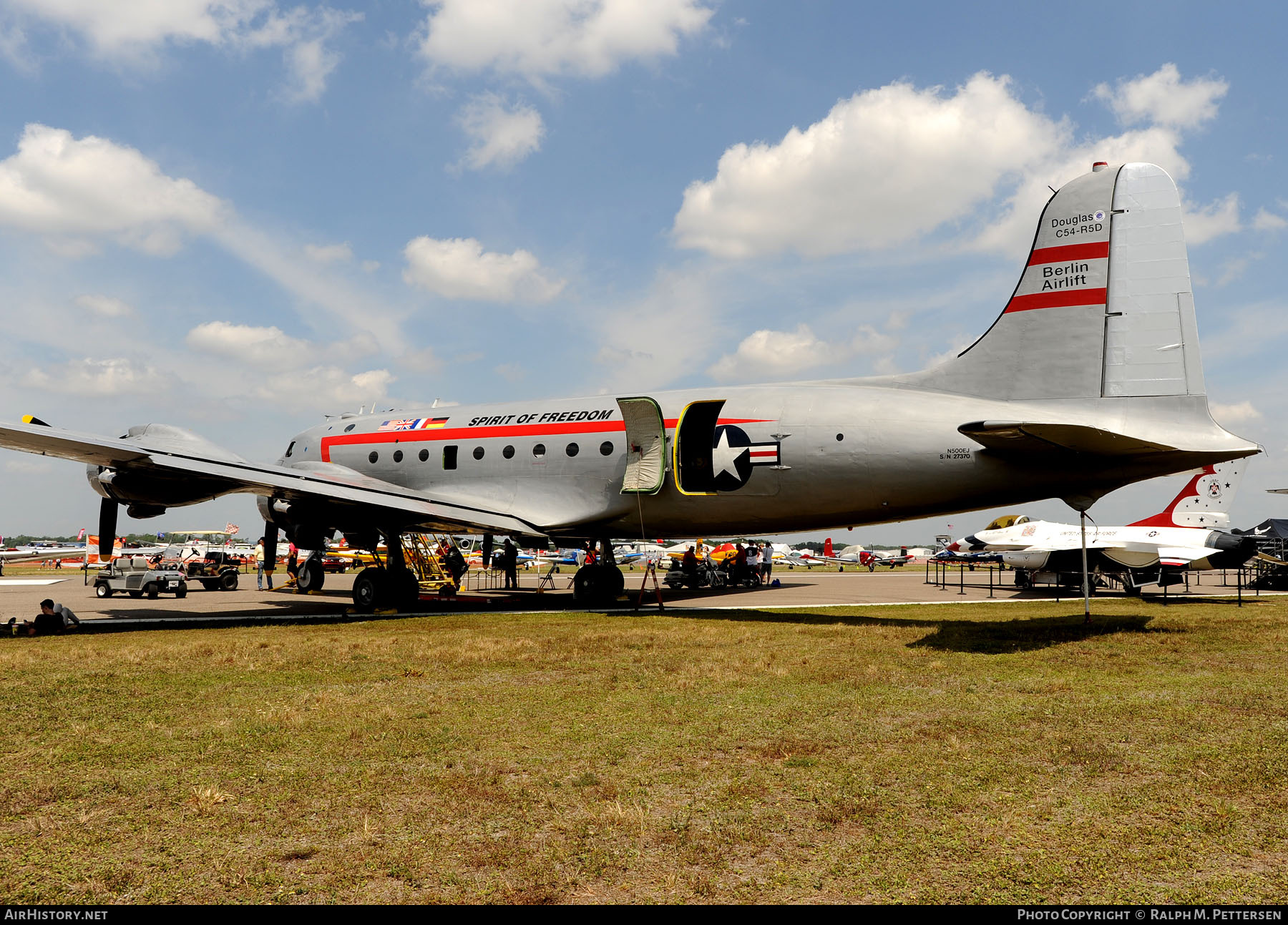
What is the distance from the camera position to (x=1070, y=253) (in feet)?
47.2

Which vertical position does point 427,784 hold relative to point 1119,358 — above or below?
below

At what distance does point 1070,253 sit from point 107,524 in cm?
2112

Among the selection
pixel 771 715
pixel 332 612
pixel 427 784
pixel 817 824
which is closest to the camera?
pixel 817 824

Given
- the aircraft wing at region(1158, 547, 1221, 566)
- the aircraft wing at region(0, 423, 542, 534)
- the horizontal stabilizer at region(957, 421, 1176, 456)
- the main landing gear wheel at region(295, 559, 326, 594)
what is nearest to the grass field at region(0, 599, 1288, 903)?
the horizontal stabilizer at region(957, 421, 1176, 456)

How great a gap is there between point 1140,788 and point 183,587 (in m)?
28.7

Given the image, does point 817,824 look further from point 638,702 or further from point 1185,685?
point 1185,685

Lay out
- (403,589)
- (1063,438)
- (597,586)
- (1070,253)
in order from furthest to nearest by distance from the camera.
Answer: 1. (597,586)
2. (403,589)
3. (1070,253)
4. (1063,438)

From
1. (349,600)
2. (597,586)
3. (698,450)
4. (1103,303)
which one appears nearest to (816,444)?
(698,450)

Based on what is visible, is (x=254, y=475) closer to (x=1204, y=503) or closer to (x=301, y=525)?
(x=301, y=525)

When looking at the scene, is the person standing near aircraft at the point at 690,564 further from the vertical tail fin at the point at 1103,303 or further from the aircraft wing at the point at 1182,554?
the vertical tail fin at the point at 1103,303

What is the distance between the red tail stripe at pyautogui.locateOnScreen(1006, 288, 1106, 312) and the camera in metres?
14.1

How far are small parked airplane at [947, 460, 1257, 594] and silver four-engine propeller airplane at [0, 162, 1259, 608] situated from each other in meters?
13.1

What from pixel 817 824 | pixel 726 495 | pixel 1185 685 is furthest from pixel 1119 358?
pixel 817 824

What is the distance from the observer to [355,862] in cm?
418
